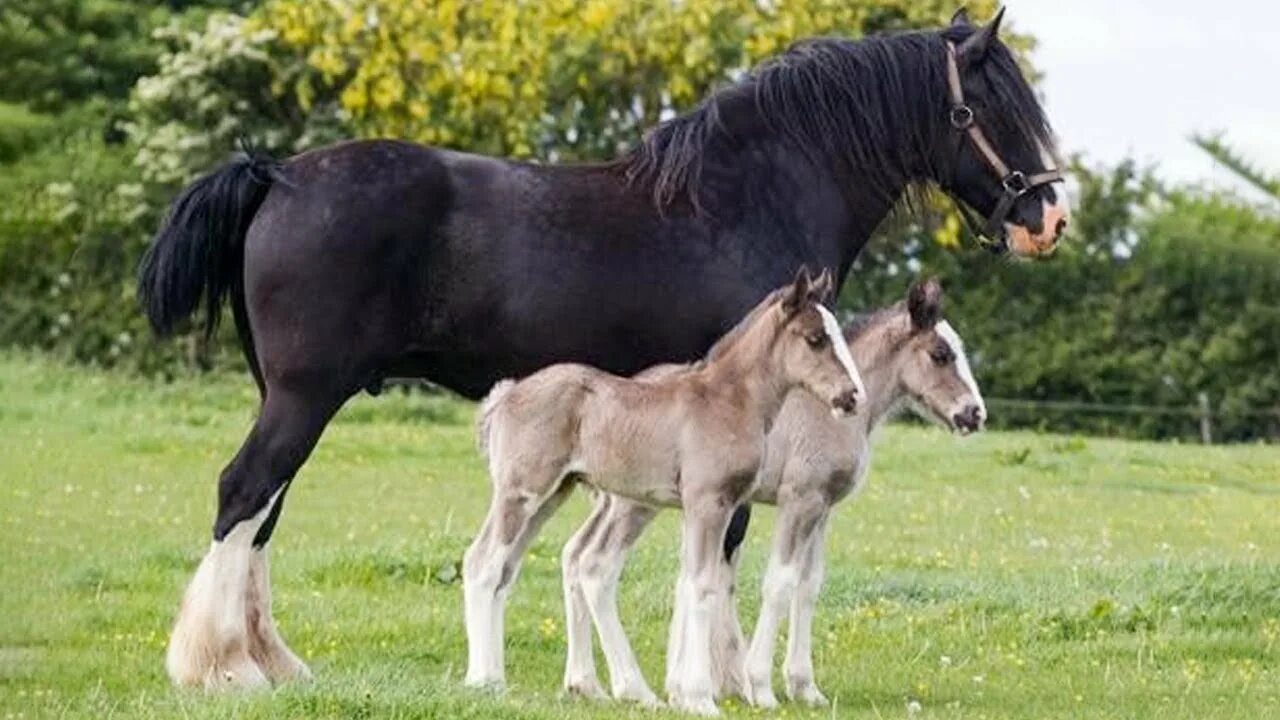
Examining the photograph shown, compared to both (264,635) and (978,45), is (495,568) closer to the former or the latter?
(264,635)

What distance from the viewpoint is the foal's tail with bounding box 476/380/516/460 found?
10328mm

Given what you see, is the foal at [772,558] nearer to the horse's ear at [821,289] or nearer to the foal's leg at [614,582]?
the foal's leg at [614,582]

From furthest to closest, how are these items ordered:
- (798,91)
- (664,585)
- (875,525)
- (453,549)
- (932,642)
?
(875,525) < (453,549) < (664,585) < (932,642) < (798,91)

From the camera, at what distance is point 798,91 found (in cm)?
1099

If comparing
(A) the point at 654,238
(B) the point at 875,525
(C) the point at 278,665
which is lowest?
(B) the point at 875,525

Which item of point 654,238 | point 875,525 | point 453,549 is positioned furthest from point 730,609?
point 875,525

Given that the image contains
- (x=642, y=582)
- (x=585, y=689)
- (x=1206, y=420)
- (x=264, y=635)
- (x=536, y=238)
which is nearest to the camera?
(x=585, y=689)

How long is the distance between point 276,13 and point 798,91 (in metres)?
21.8


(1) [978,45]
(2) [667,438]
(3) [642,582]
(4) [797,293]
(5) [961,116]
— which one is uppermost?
(1) [978,45]

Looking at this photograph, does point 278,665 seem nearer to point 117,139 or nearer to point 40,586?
point 40,586

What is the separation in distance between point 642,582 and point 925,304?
3343 millimetres

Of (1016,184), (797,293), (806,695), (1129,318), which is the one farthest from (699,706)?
(1129,318)

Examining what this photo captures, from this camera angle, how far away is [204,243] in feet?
35.1

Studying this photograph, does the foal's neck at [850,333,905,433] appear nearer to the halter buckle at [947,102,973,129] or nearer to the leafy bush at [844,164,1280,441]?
the halter buckle at [947,102,973,129]
